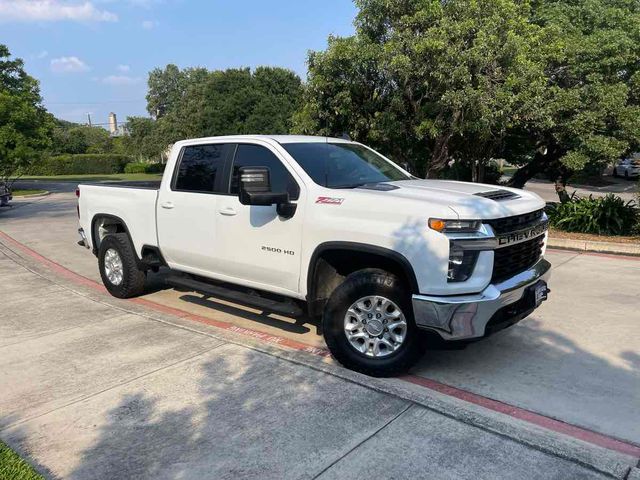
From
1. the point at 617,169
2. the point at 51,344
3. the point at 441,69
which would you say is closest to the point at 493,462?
the point at 51,344

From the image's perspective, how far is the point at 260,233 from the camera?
4.97m

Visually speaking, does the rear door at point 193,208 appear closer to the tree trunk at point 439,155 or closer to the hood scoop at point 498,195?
the hood scoop at point 498,195

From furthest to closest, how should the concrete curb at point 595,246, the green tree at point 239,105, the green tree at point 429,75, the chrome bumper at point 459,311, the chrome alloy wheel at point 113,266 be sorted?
the green tree at point 239,105 → the green tree at point 429,75 → the concrete curb at point 595,246 → the chrome alloy wheel at point 113,266 → the chrome bumper at point 459,311

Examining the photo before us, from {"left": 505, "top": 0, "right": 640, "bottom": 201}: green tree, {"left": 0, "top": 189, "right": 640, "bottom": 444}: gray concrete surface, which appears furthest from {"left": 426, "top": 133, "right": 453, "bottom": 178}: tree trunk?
{"left": 0, "top": 189, "right": 640, "bottom": 444}: gray concrete surface

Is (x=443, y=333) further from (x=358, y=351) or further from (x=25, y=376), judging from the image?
(x=25, y=376)

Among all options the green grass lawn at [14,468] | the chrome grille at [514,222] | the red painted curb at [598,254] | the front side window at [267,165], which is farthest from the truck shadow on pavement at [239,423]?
the red painted curb at [598,254]

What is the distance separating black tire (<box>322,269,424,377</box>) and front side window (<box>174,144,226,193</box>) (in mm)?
1931

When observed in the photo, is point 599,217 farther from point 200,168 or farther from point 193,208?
point 193,208

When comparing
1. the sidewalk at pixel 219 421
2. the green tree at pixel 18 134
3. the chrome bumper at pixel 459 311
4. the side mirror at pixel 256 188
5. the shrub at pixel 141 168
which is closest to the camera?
the sidewalk at pixel 219 421

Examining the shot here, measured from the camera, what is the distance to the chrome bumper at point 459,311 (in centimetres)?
384

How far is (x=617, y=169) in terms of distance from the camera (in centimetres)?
3128

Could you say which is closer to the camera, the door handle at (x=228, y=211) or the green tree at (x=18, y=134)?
the door handle at (x=228, y=211)

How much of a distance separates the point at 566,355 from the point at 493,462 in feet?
6.57

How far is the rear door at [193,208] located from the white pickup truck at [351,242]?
0.01m
